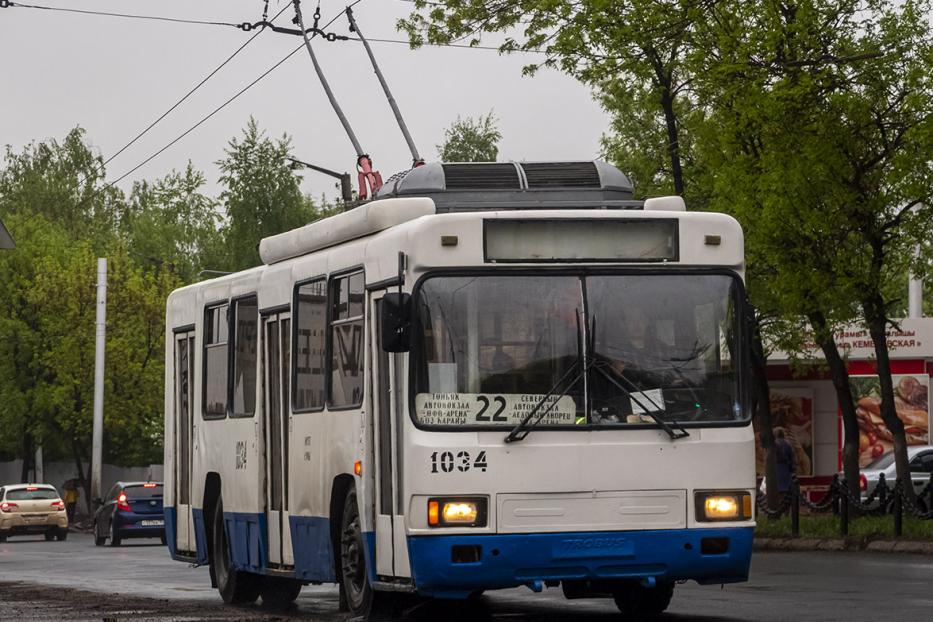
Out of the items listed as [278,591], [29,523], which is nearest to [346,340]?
[278,591]

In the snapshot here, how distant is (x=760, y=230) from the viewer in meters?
26.9

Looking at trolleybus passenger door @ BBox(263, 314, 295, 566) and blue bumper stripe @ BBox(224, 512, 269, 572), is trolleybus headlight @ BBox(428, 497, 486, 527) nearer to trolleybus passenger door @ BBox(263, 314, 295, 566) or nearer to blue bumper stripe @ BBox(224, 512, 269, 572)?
trolleybus passenger door @ BBox(263, 314, 295, 566)

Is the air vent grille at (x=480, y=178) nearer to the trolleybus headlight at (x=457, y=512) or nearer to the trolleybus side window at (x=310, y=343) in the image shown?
the trolleybus side window at (x=310, y=343)

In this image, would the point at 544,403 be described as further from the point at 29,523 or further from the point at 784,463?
the point at 29,523

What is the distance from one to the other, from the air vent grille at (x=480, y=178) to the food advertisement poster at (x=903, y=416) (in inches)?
1123

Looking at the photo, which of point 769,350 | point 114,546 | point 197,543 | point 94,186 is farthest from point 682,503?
point 94,186

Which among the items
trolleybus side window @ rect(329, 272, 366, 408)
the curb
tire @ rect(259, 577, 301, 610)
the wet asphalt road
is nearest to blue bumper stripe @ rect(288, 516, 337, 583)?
the wet asphalt road

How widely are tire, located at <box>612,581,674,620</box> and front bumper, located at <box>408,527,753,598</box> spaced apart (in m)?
1.67

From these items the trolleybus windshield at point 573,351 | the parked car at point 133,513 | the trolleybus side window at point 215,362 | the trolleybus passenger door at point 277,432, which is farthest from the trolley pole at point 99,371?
the trolleybus windshield at point 573,351

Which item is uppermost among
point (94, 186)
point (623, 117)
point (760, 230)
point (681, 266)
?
point (94, 186)

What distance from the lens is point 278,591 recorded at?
1742 cm

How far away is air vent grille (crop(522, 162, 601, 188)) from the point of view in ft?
48.2

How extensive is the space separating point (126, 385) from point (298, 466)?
49.3m

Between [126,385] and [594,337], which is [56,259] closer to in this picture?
[126,385]
